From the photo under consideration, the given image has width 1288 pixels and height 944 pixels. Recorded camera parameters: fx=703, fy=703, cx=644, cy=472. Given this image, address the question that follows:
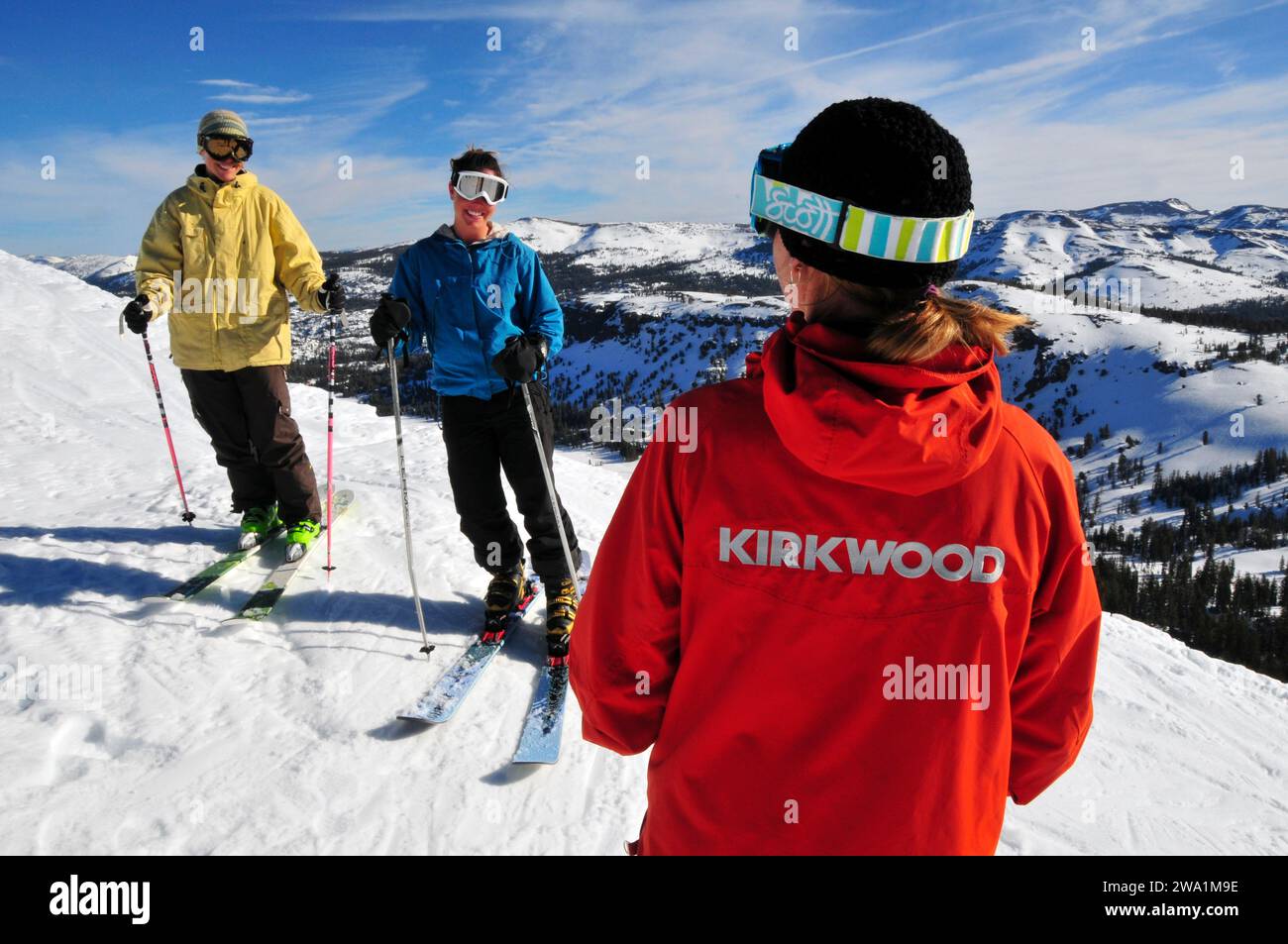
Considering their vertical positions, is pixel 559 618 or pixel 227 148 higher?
pixel 227 148

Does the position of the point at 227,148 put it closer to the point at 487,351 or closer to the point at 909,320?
the point at 487,351

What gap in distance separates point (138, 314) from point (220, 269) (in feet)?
2.03

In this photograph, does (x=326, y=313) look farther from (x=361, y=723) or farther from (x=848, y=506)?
(x=848, y=506)

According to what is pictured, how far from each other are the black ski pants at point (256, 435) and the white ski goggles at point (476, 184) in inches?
84.8

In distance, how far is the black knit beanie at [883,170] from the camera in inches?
52.6

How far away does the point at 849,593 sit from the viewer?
1.36 m

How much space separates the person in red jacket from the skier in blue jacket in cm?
304

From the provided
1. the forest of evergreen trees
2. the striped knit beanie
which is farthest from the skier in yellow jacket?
the forest of evergreen trees

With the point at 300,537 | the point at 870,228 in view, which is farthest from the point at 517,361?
the point at 870,228

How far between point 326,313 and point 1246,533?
412 ft

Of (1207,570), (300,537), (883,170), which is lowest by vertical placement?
(1207,570)

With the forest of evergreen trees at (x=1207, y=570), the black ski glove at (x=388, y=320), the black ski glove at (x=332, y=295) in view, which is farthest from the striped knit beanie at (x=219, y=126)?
the forest of evergreen trees at (x=1207, y=570)

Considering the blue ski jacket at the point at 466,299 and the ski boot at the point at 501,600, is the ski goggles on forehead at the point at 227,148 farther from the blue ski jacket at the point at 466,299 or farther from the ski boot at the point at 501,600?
the ski boot at the point at 501,600

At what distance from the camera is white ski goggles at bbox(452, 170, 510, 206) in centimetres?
432
